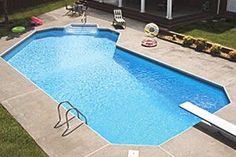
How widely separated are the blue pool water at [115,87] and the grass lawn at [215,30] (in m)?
4.62

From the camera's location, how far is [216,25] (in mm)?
23922

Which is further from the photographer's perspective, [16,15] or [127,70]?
[16,15]

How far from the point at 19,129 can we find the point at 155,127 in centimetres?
555

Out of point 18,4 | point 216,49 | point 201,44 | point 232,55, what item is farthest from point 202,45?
point 18,4

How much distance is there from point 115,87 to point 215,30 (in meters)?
9.42

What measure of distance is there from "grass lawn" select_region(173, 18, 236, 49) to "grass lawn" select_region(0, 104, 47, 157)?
13.5 metres

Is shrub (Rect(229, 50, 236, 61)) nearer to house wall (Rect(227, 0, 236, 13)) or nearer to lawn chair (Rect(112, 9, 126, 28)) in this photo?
house wall (Rect(227, 0, 236, 13))

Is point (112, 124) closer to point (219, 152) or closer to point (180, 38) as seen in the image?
point (219, 152)

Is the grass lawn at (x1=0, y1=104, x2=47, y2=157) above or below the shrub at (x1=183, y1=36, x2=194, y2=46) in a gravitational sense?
below

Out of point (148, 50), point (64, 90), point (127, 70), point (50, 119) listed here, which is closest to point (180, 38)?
point (148, 50)

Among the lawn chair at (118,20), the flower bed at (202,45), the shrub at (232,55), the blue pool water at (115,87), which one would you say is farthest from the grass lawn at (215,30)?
the blue pool water at (115,87)

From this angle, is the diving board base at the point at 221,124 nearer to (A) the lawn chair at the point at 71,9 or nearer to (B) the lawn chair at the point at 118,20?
(B) the lawn chair at the point at 118,20

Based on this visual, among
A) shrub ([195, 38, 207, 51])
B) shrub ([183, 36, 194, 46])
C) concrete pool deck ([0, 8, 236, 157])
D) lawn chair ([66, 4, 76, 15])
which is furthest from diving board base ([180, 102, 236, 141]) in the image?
lawn chair ([66, 4, 76, 15])

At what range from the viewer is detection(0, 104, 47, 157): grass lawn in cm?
1169
